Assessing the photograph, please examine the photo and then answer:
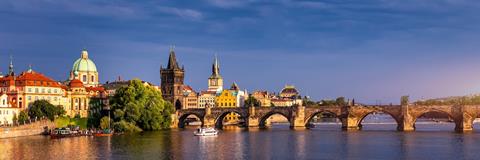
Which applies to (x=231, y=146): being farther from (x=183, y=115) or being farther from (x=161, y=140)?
(x=183, y=115)

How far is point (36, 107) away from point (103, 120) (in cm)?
1216

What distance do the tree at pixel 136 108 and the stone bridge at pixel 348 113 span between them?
2357 cm

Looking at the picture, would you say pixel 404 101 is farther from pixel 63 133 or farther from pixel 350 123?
pixel 63 133

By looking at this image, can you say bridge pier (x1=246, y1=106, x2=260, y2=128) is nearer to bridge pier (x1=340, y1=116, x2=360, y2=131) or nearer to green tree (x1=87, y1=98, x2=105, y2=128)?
bridge pier (x1=340, y1=116, x2=360, y2=131)

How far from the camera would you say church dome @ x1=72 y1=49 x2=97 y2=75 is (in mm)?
171875

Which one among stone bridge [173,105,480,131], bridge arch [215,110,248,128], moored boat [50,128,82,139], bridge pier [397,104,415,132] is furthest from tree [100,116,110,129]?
bridge pier [397,104,415,132]

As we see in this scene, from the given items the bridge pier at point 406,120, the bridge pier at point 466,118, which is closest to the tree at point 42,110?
the bridge pier at point 406,120

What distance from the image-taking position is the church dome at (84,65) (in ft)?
564

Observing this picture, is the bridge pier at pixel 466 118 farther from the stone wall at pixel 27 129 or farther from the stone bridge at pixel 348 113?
the stone wall at pixel 27 129

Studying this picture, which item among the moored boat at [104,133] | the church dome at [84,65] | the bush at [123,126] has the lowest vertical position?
the moored boat at [104,133]

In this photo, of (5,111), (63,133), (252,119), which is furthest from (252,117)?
(5,111)

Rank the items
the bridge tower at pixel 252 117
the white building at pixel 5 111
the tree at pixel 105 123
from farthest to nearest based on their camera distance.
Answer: the bridge tower at pixel 252 117, the tree at pixel 105 123, the white building at pixel 5 111

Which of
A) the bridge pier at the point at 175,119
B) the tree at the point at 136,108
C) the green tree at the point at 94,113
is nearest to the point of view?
the tree at the point at 136,108

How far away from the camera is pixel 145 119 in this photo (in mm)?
123812
